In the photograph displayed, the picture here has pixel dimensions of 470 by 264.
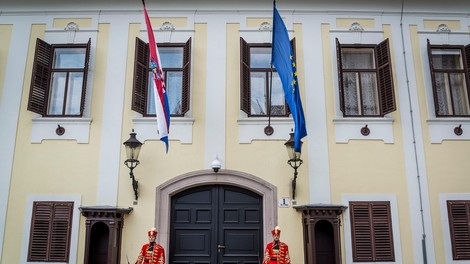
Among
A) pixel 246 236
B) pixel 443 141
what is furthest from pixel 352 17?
pixel 246 236

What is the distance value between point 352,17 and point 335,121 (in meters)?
2.41

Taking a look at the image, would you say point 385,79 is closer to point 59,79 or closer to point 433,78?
point 433,78

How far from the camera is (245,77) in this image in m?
9.30

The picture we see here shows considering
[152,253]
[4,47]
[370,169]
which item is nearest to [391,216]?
[370,169]

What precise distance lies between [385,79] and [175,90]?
4.34 meters

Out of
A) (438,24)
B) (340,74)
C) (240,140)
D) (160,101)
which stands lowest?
(240,140)

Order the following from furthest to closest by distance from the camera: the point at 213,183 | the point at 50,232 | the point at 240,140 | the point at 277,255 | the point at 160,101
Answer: the point at 240,140 < the point at 213,183 < the point at 50,232 < the point at 160,101 < the point at 277,255

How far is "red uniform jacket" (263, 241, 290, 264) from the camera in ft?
25.3

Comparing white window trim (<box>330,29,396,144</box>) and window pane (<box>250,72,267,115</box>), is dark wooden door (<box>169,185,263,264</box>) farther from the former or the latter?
white window trim (<box>330,29,396,144</box>)

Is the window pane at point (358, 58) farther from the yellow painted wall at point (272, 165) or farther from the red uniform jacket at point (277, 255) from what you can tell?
the red uniform jacket at point (277, 255)

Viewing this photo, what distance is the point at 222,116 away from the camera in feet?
30.0

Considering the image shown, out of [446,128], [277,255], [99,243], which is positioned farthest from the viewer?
[446,128]

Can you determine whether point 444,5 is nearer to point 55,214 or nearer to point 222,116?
point 222,116

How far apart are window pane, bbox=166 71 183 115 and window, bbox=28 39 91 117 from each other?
1.70 metres
